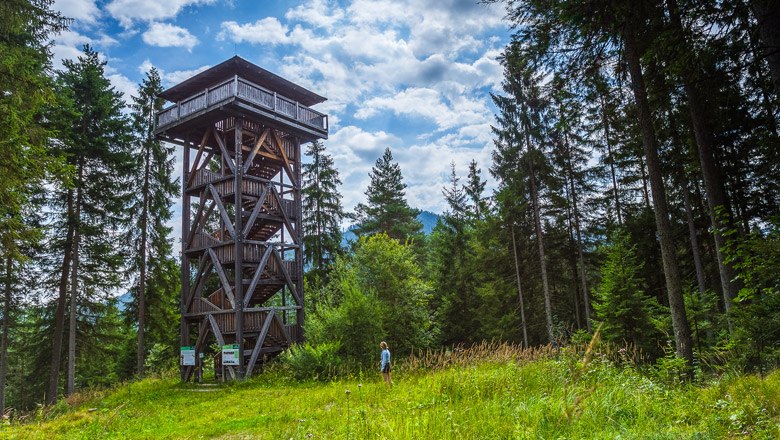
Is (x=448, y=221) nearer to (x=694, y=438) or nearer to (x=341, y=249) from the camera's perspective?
(x=341, y=249)

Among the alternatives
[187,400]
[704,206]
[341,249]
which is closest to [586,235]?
[704,206]

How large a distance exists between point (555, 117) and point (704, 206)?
7392 mm

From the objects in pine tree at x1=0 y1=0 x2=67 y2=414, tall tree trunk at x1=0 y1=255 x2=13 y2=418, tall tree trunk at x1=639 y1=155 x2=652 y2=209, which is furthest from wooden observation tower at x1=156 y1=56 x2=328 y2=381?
tall tree trunk at x1=639 y1=155 x2=652 y2=209

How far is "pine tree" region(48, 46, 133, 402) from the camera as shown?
824 inches

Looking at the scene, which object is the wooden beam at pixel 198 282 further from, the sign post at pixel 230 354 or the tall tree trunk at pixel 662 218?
the tall tree trunk at pixel 662 218

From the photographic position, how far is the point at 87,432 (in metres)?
8.08

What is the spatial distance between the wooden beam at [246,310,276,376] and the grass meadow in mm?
5767

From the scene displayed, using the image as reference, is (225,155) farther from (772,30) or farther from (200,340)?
(772,30)

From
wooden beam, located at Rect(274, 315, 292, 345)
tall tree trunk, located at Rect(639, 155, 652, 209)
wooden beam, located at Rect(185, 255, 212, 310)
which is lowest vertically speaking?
wooden beam, located at Rect(274, 315, 292, 345)

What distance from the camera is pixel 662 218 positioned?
31.8 feet

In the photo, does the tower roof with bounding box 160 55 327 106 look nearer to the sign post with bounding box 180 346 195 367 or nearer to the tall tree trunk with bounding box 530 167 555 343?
the sign post with bounding box 180 346 195 367

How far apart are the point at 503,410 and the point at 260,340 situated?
1388 centimetres

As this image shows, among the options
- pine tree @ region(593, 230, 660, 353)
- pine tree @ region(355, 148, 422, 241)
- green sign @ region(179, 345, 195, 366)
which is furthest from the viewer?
pine tree @ region(355, 148, 422, 241)

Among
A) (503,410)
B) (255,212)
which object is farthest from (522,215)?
(503,410)
